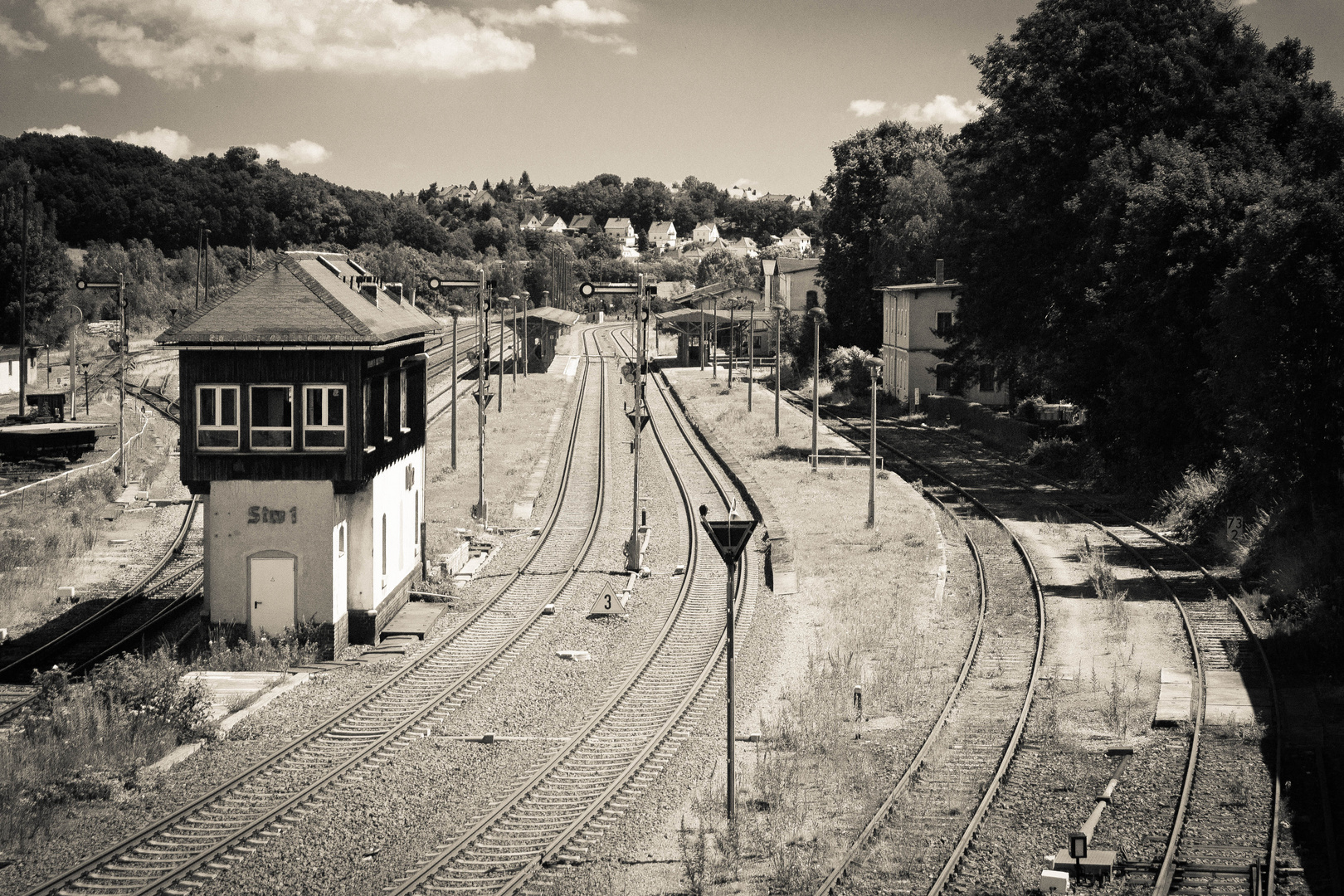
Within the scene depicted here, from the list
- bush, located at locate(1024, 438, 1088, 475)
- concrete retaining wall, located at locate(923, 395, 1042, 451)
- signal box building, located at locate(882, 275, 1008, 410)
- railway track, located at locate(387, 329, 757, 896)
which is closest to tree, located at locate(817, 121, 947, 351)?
signal box building, located at locate(882, 275, 1008, 410)

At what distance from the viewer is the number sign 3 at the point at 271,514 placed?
2173 cm

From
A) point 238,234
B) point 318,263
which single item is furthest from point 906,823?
point 238,234

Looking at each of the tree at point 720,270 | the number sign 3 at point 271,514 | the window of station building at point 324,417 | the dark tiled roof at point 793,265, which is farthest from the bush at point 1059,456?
the tree at point 720,270

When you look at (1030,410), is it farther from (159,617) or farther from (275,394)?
(159,617)

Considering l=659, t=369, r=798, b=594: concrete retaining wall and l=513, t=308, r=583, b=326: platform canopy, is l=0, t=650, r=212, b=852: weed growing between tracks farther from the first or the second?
l=513, t=308, r=583, b=326: platform canopy

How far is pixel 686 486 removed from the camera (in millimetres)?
40688

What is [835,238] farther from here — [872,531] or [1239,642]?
[1239,642]

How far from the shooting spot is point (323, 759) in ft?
52.8

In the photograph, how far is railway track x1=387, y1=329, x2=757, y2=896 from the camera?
497 inches

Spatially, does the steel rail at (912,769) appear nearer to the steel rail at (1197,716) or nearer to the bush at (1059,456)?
the steel rail at (1197,716)

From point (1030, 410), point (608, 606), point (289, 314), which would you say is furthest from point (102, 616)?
point (1030, 410)

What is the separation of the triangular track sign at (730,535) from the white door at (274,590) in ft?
33.7

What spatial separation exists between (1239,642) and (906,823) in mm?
10368

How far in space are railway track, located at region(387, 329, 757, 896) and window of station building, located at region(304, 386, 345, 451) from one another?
21.3 feet
